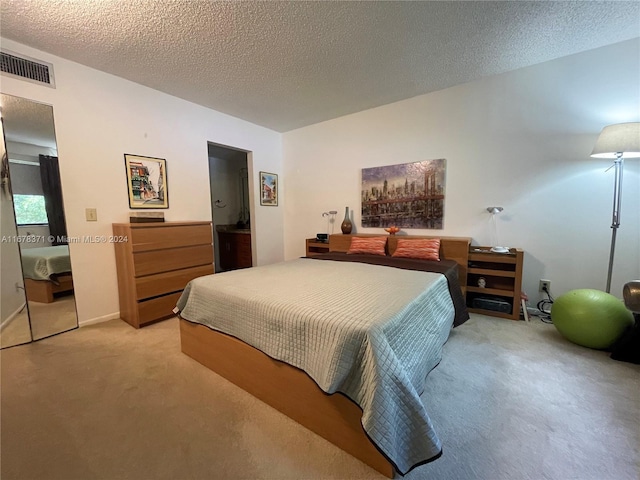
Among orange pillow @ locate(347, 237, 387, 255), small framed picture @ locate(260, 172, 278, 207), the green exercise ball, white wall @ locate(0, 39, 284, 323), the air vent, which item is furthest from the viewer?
small framed picture @ locate(260, 172, 278, 207)

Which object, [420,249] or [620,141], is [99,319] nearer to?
[420,249]

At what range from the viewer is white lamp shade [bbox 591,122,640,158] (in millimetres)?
1919

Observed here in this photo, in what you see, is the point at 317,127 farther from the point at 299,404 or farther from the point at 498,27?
the point at 299,404

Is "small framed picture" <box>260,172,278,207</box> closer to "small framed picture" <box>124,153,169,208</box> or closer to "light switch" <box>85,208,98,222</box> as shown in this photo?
"small framed picture" <box>124,153,169,208</box>

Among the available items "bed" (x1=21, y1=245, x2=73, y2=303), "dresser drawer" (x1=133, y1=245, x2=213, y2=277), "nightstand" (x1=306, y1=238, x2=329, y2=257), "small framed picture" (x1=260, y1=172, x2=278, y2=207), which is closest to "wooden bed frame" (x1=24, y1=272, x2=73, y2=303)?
"bed" (x1=21, y1=245, x2=73, y2=303)

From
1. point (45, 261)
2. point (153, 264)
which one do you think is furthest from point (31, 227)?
point (153, 264)

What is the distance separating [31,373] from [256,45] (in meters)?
2.91

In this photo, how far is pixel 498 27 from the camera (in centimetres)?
191

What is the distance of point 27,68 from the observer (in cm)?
204

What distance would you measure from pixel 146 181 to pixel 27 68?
114cm

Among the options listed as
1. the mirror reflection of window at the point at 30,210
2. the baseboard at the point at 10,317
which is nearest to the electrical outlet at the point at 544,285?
the mirror reflection of window at the point at 30,210

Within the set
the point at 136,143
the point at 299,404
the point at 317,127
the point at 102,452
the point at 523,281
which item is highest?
the point at 317,127

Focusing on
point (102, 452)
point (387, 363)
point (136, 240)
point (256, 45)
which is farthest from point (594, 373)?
point (136, 240)

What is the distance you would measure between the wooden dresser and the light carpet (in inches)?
20.8
